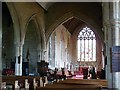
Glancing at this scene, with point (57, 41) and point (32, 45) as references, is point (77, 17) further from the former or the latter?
point (57, 41)

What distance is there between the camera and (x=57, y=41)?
25.0m

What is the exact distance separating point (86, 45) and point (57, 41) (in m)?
7.03

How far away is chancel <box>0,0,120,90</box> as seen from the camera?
9.64 m

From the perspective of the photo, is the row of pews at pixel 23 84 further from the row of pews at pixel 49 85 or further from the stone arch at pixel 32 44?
the stone arch at pixel 32 44

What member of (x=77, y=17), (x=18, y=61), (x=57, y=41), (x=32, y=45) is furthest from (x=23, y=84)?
(x=57, y=41)

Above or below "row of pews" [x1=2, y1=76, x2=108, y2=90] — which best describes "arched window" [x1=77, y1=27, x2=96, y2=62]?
above

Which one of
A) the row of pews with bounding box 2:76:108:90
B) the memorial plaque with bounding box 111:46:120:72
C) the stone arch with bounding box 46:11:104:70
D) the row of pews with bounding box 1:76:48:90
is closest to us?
the row of pews with bounding box 2:76:108:90

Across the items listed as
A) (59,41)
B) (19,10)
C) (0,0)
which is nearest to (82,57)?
(59,41)

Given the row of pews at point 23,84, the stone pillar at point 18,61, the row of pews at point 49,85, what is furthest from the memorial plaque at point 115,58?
the stone pillar at point 18,61

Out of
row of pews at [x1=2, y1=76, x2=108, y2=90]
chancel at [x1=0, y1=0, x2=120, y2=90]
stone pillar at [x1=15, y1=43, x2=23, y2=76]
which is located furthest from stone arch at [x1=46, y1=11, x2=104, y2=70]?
row of pews at [x1=2, y1=76, x2=108, y2=90]

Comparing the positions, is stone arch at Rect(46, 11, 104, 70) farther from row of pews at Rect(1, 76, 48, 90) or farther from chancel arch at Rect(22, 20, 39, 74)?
row of pews at Rect(1, 76, 48, 90)

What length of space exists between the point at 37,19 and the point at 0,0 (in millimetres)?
5216

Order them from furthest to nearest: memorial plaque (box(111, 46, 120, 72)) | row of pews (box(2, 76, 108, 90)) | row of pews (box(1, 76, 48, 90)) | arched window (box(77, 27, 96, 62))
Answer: arched window (box(77, 27, 96, 62)) → memorial plaque (box(111, 46, 120, 72)) → row of pews (box(1, 76, 48, 90)) → row of pews (box(2, 76, 108, 90))

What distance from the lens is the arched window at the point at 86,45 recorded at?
30.9m
